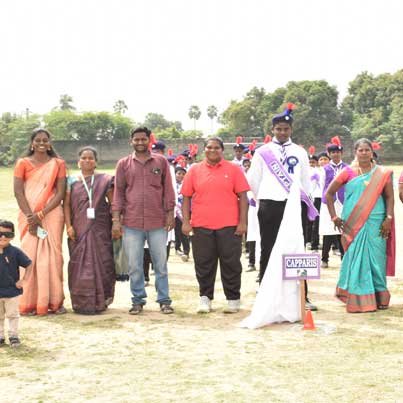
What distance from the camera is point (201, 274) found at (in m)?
6.92

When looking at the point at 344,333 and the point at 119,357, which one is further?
the point at 344,333

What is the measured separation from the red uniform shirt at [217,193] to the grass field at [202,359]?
0.97 metres

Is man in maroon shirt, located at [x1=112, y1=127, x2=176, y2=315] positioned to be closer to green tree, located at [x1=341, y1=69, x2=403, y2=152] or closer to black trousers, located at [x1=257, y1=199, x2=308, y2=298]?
black trousers, located at [x1=257, y1=199, x2=308, y2=298]

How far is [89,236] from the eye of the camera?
22.7 ft

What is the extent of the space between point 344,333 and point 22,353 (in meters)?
2.74

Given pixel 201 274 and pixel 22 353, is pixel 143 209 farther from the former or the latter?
pixel 22 353

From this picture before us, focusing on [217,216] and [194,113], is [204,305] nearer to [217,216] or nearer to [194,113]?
[217,216]

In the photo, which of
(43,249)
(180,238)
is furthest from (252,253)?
(43,249)

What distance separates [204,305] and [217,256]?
0.52 meters

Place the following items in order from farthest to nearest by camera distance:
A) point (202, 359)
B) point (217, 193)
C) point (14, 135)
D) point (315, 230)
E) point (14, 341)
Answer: point (14, 135), point (315, 230), point (217, 193), point (14, 341), point (202, 359)

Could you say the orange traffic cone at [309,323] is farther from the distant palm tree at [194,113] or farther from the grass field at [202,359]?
the distant palm tree at [194,113]

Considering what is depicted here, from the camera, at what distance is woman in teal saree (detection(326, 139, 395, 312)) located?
6.88 meters

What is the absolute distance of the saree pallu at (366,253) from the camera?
22.4 ft

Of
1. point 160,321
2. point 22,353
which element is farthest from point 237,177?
point 22,353
